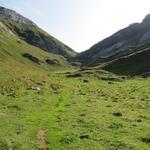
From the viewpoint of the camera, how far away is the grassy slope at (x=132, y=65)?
131 meters

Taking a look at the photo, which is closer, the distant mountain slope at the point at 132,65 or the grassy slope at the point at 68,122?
the grassy slope at the point at 68,122

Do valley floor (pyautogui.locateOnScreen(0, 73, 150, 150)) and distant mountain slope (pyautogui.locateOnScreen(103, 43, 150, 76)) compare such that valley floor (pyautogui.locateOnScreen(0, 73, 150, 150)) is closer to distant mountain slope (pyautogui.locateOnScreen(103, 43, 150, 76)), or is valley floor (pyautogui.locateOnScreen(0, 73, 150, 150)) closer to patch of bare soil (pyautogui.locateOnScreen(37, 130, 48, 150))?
patch of bare soil (pyautogui.locateOnScreen(37, 130, 48, 150))

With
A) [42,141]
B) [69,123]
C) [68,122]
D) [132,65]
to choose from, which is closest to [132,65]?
[132,65]

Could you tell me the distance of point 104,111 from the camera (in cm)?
4406

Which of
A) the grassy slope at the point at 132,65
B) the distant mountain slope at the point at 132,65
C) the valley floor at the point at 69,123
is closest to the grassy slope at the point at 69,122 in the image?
the valley floor at the point at 69,123

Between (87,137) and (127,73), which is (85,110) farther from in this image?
(127,73)

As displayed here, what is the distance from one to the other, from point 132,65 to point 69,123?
108252 mm

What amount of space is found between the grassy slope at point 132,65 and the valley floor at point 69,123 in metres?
76.1

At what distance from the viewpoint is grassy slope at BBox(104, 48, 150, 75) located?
13057 centimetres

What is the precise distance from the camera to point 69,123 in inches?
1426

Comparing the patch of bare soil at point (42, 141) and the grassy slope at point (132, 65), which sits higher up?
the grassy slope at point (132, 65)

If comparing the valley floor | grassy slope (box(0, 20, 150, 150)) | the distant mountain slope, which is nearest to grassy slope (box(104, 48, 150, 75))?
the distant mountain slope

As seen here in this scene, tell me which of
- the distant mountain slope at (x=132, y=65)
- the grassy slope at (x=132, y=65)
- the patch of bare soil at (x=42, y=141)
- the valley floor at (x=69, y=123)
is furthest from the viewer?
the grassy slope at (x=132, y=65)

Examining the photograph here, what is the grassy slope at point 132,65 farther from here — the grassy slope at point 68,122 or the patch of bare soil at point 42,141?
the patch of bare soil at point 42,141
